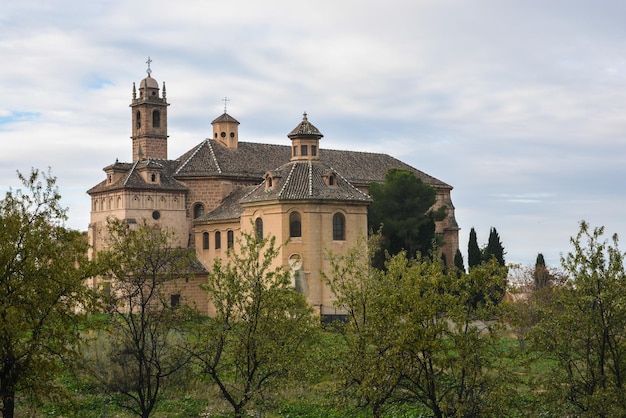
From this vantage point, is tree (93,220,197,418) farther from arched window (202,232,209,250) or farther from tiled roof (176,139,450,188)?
tiled roof (176,139,450,188)

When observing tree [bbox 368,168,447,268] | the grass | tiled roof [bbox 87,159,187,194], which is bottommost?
the grass

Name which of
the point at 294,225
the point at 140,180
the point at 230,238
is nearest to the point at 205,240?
the point at 230,238

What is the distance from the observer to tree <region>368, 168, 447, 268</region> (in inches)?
2297

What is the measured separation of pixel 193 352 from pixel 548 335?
9.12 m

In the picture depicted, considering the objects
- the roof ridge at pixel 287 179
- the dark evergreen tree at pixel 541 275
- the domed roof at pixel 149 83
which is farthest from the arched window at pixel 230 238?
the dark evergreen tree at pixel 541 275

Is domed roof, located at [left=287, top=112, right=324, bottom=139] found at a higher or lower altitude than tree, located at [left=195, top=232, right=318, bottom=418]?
higher

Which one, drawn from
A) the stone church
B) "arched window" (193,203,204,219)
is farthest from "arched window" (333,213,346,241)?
"arched window" (193,203,204,219)

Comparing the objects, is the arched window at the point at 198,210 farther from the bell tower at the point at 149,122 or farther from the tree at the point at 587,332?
the tree at the point at 587,332

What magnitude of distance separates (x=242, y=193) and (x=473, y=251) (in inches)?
675

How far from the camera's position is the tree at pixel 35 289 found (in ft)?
68.1

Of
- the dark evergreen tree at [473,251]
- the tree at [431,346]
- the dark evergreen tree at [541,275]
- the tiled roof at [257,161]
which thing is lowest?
the tree at [431,346]

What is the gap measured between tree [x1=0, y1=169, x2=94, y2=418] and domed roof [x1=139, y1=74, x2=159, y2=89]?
40.2 meters

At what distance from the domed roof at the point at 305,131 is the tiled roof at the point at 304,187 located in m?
1.59

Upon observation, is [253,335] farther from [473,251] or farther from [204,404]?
[473,251]
